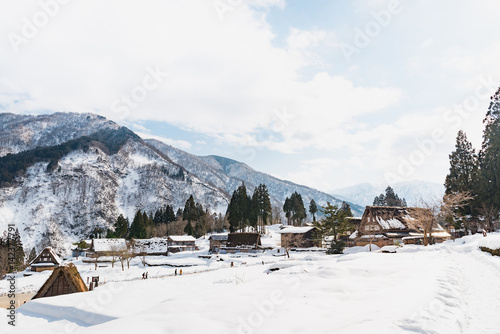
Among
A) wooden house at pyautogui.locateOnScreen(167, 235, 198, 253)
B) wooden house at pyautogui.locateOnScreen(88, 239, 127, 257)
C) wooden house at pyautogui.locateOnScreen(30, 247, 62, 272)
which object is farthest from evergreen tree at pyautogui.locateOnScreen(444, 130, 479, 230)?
wooden house at pyautogui.locateOnScreen(30, 247, 62, 272)

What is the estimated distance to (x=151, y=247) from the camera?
71.6m

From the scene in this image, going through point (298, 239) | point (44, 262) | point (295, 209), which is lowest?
point (44, 262)

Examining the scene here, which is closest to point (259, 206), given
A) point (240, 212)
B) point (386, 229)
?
point (240, 212)

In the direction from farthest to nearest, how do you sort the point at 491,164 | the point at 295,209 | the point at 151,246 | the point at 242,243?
1. the point at 295,209
2. the point at 151,246
3. the point at 242,243
4. the point at 491,164

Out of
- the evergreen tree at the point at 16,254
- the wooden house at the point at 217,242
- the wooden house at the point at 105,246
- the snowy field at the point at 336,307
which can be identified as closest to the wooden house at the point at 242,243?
the wooden house at the point at 217,242

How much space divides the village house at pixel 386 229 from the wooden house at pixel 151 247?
44.9m

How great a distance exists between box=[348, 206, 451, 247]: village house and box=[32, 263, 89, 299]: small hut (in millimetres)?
40107

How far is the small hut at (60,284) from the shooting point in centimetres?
2262

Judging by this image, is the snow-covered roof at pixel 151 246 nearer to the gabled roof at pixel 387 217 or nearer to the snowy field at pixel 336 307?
the gabled roof at pixel 387 217

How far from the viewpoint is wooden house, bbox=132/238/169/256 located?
6789 centimetres

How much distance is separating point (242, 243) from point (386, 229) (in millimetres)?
30487

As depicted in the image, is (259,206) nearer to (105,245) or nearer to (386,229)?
(386,229)

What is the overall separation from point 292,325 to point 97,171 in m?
207

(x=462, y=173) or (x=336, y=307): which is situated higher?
(x=462, y=173)
